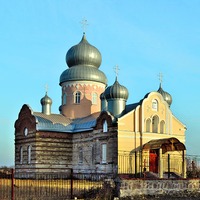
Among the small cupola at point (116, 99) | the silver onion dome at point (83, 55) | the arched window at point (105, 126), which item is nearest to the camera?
the arched window at point (105, 126)

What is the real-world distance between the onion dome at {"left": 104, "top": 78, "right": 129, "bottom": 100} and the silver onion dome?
684 centimetres

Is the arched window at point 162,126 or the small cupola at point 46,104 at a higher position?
the small cupola at point 46,104

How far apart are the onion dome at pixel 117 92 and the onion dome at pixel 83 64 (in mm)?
5694

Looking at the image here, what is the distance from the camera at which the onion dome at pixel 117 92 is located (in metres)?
28.0

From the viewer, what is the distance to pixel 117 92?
92.0 feet

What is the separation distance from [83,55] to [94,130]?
8943 mm

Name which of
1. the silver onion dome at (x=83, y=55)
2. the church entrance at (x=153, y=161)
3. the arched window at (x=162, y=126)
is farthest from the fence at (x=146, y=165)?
the silver onion dome at (x=83, y=55)

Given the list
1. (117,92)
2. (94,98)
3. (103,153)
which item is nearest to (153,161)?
(103,153)

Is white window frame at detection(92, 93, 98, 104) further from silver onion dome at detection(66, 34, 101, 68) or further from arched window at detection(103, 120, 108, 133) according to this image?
arched window at detection(103, 120, 108, 133)

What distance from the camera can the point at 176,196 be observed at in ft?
54.9

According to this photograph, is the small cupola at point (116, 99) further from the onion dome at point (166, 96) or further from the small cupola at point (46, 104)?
the small cupola at point (46, 104)

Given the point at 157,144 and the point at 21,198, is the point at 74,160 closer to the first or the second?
the point at 157,144

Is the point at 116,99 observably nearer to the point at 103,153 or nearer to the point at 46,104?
the point at 103,153

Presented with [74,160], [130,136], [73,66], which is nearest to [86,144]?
[74,160]
